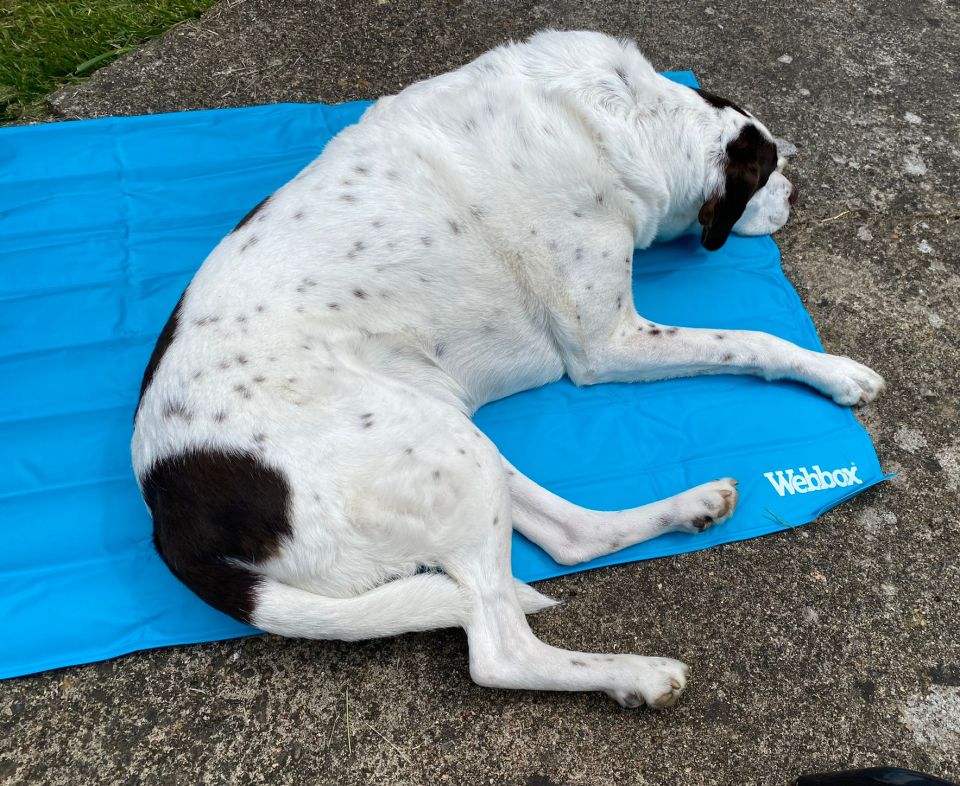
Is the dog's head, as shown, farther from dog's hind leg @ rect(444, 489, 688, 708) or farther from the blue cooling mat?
dog's hind leg @ rect(444, 489, 688, 708)

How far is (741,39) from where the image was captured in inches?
165

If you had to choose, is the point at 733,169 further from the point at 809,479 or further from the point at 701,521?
the point at 701,521

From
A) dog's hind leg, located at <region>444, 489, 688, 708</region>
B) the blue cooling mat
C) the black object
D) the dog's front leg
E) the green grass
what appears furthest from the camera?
the green grass

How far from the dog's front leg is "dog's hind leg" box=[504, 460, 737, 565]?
514 millimetres

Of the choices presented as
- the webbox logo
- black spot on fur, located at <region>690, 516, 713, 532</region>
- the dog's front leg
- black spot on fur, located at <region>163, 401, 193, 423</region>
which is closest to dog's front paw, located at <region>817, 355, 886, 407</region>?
the dog's front leg

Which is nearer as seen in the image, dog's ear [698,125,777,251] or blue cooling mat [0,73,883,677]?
blue cooling mat [0,73,883,677]

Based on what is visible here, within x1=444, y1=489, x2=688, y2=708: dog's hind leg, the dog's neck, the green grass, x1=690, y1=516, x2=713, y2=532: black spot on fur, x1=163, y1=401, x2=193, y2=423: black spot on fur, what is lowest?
x1=690, y1=516, x2=713, y2=532: black spot on fur

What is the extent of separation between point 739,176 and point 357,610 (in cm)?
197

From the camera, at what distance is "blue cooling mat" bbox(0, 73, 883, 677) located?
2471mm

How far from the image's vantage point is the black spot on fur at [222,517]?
192cm

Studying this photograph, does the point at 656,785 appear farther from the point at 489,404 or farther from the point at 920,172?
the point at 920,172

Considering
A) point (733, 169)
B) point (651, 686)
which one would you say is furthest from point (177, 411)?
point (733, 169)

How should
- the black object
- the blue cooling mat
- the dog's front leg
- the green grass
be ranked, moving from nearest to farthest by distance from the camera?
the black object
the blue cooling mat
the dog's front leg
the green grass

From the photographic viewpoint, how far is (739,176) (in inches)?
108
